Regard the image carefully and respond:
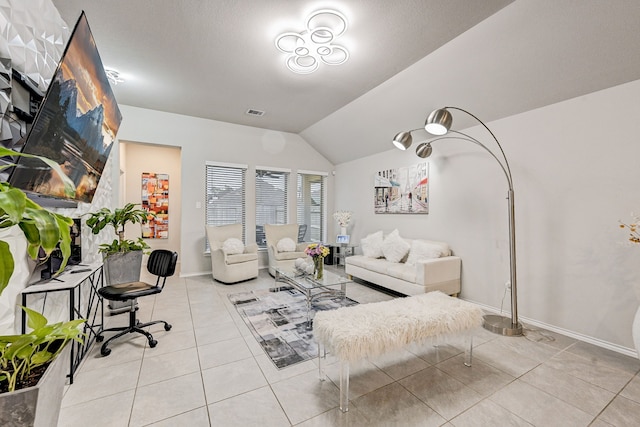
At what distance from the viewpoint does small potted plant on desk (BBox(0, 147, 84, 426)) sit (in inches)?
29.0

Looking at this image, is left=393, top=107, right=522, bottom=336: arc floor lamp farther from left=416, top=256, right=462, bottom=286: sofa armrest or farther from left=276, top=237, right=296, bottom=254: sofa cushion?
left=276, top=237, right=296, bottom=254: sofa cushion

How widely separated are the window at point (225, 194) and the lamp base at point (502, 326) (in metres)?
4.36

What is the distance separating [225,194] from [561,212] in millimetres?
5157

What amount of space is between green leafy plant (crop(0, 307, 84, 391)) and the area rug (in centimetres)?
158

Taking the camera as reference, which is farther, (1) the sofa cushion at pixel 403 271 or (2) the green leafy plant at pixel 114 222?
(1) the sofa cushion at pixel 403 271

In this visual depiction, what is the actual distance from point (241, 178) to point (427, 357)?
15.0 ft

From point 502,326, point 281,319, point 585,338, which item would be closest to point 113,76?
point 281,319

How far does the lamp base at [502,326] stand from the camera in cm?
283

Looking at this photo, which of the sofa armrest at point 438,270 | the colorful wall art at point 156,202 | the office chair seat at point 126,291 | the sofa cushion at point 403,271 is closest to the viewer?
the office chair seat at point 126,291

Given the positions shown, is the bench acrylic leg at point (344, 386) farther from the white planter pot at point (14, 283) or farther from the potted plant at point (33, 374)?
the white planter pot at point (14, 283)

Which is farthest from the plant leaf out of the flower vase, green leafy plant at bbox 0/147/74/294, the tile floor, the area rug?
the flower vase

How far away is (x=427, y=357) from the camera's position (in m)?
2.39

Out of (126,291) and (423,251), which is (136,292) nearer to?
(126,291)

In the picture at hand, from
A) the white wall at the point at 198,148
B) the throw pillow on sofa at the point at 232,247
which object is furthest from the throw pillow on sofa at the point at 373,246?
the white wall at the point at 198,148
